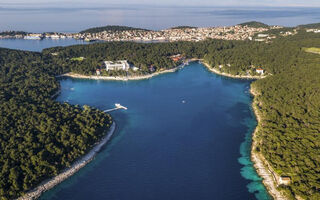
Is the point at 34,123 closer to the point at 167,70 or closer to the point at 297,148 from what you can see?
the point at 297,148

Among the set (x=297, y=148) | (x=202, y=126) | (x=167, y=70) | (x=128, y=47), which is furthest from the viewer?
(x=128, y=47)

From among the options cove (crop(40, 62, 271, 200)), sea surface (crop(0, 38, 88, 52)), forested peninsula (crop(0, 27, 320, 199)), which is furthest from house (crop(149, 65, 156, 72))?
sea surface (crop(0, 38, 88, 52))

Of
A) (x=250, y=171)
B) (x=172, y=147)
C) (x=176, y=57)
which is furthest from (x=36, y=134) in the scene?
(x=176, y=57)

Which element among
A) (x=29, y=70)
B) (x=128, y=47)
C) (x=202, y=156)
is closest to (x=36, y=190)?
(x=202, y=156)

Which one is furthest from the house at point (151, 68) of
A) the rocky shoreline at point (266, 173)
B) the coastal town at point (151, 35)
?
the coastal town at point (151, 35)

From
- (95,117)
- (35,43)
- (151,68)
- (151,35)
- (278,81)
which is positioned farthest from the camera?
(151,35)

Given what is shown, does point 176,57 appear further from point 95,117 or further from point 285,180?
point 285,180

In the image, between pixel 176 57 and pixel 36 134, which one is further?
pixel 176 57

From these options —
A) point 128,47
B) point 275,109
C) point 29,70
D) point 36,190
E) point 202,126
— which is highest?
point 128,47
